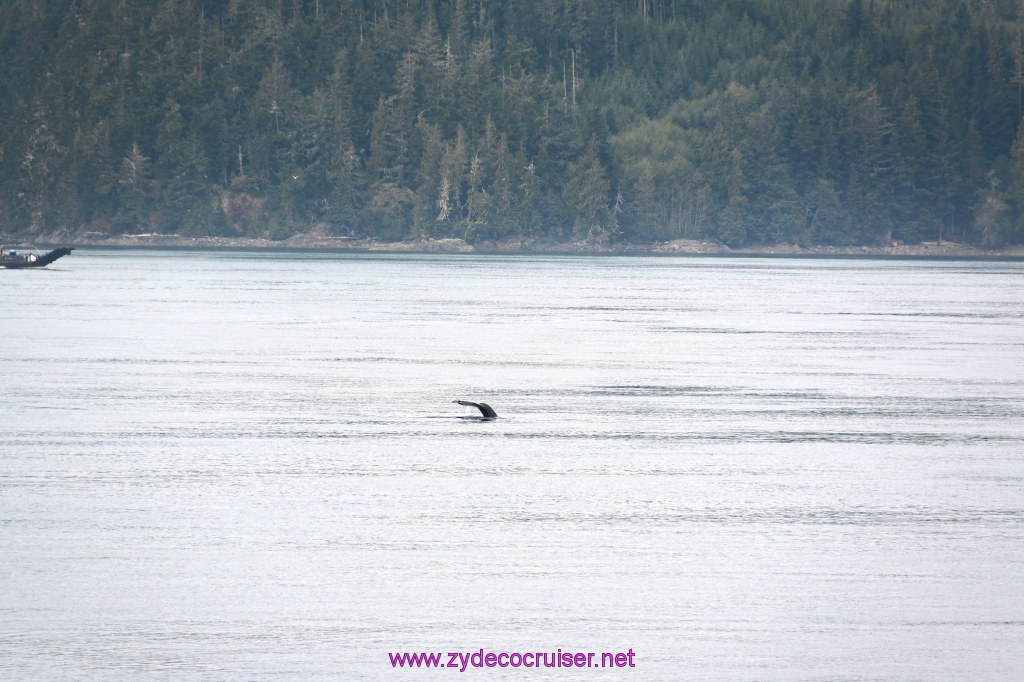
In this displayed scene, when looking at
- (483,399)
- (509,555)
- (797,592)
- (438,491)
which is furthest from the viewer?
(483,399)

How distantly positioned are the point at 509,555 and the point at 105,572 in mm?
5625

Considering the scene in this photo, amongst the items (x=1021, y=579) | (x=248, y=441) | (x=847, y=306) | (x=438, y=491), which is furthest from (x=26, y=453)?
(x=847, y=306)

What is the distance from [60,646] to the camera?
1683 cm

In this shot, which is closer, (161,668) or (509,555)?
(161,668)

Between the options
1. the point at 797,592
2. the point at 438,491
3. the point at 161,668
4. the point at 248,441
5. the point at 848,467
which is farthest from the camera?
the point at 248,441

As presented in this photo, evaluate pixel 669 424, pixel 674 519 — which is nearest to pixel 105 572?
pixel 674 519

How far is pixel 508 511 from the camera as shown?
24.5 metres

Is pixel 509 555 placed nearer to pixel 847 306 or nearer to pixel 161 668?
pixel 161 668

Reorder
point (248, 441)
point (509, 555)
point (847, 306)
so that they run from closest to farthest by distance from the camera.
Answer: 1. point (509, 555)
2. point (248, 441)
3. point (847, 306)

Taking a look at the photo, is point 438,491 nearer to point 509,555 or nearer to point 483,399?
point 509,555

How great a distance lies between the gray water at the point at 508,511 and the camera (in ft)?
56.6

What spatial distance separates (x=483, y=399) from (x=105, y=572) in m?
21.4

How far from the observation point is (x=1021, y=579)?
20234 millimetres

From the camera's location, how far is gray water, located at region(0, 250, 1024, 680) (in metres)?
17.3
